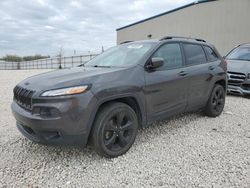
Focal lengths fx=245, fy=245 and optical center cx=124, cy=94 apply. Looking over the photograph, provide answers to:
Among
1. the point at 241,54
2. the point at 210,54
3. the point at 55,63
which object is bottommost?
the point at 210,54

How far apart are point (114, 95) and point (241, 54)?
22.4 feet

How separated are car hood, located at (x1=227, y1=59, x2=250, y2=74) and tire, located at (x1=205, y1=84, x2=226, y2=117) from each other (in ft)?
8.31

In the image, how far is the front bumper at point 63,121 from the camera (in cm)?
287

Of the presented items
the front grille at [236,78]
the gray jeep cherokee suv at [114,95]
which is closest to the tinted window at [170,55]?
the gray jeep cherokee suv at [114,95]

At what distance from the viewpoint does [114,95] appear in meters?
3.26

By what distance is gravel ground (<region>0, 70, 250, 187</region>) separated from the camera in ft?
9.39

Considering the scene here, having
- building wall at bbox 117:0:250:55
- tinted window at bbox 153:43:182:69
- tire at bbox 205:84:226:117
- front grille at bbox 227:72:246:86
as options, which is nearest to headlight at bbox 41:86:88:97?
tinted window at bbox 153:43:182:69

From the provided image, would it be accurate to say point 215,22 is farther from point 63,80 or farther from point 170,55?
point 63,80

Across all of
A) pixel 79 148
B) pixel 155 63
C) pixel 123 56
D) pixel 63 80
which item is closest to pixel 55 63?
pixel 123 56

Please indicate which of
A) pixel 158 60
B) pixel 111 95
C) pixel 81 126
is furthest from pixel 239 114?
pixel 81 126

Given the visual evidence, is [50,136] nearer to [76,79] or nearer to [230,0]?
[76,79]

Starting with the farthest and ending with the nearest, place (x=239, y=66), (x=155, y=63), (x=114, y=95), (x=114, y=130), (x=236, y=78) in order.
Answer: (x=239, y=66) → (x=236, y=78) → (x=155, y=63) → (x=114, y=130) → (x=114, y=95)

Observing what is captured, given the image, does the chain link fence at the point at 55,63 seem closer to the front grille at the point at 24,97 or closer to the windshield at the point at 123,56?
the windshield at the point at 123,56

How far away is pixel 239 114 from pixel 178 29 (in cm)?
1406
